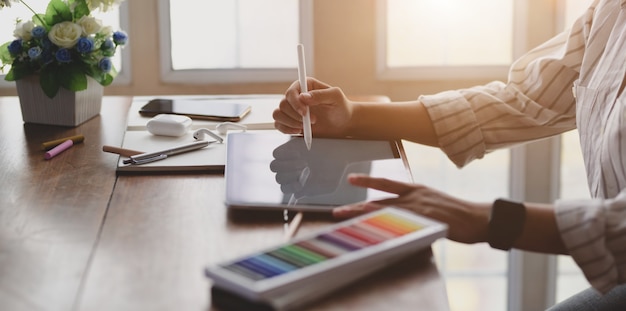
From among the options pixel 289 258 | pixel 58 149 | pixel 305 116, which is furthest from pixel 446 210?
pixel 58 149

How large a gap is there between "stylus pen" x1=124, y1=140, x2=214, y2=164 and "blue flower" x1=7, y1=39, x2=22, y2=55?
1.31 feet

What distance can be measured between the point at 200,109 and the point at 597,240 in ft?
2.93

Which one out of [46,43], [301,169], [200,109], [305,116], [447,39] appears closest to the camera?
[301,169]

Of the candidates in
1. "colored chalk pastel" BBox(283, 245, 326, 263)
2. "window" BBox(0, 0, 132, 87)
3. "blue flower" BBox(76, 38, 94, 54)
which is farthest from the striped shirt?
"window" BBox(0, 0, 132, 87)

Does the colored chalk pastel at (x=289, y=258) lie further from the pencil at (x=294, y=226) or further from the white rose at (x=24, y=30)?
the white rose at (x=24, y=30)

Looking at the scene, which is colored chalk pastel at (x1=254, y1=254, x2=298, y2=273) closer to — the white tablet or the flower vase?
the white tablet

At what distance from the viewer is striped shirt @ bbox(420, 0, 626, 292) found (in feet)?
4.08

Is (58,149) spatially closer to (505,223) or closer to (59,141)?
(59,141)

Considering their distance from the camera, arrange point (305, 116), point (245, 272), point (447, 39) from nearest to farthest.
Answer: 1. point (245, 272)
2. point (305, 116)
3. point (447, 39)

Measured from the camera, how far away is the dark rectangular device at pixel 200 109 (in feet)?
5.27

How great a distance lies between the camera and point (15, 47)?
60.5 inches

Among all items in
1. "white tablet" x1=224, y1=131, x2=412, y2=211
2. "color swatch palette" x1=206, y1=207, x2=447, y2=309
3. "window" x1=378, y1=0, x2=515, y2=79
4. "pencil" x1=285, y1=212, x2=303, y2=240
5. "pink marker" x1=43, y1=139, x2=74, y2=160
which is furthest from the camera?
"window" x1=378, y1=0, x2=515, y2=79

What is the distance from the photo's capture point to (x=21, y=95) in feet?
5.28

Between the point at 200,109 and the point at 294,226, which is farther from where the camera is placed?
the point at 200,109
